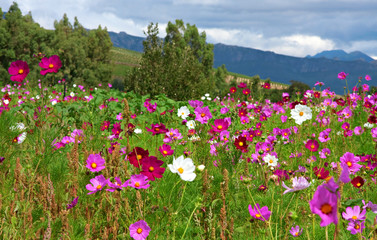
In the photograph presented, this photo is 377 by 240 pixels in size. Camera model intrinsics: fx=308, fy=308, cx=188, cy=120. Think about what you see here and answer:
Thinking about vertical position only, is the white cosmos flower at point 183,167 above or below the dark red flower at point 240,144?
above

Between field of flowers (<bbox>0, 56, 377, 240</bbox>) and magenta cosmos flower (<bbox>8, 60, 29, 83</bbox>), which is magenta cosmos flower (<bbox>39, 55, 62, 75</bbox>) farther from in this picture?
magenta cosmos flower (<bbox>8, 60, 29, 83</bbox>)

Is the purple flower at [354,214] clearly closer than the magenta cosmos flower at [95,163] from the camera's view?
Yes

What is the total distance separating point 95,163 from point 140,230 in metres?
0.58

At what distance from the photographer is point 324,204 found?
0.73m

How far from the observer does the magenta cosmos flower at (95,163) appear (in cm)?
170

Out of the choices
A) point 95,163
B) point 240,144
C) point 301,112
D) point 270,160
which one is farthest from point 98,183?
point 301,112

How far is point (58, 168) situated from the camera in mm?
2080

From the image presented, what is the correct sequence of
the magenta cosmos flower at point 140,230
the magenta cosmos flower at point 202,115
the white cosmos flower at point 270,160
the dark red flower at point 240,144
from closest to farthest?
1. the magenta cosmos flower at point 140,230
2. the dark red flower at point 240,144
3. the white cosmos flower at point 270,160
4. the magenta cosmos flower at point 202,115

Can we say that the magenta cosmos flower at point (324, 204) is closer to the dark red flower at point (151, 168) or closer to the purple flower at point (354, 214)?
the purple flower at point (354, 214)

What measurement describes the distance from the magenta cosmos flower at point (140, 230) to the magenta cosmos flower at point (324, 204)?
80 centimetres

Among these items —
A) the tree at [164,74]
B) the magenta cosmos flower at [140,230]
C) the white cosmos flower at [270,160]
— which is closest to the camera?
the magenta cosmos flower at [140,230]

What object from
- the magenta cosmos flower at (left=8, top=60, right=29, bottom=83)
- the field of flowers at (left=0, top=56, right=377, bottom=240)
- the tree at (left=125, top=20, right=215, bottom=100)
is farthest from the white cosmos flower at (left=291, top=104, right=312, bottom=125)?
the tree at (left=125, top=20, right=215, bottom=100)

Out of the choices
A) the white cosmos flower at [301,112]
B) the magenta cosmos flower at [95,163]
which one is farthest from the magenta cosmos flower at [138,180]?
the white cosmos flower at [301,112]

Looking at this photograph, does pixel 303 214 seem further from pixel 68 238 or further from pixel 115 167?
pixel 68 238
